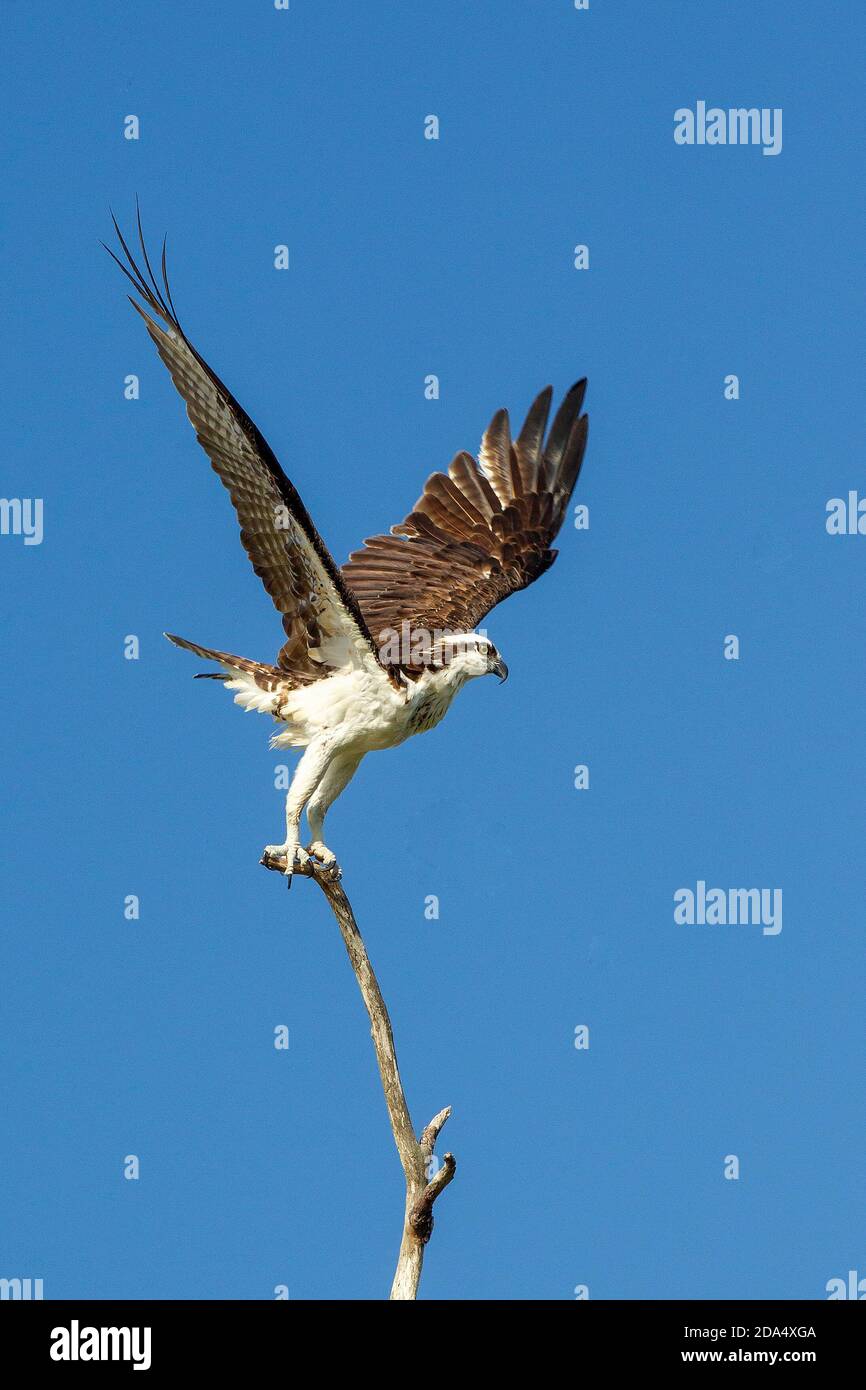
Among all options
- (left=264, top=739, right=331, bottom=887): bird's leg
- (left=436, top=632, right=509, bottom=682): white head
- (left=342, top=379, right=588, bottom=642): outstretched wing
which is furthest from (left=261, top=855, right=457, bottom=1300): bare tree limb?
(left=342, top=379, right=588, bottom=642): outstretched wing

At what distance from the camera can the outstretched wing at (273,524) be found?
36.7 feet

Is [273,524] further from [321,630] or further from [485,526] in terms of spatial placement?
[485,526]

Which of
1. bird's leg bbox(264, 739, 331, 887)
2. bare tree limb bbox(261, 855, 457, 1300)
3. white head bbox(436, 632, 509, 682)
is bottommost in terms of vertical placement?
bare tree limb bbox(261, 855, 457, 1300)

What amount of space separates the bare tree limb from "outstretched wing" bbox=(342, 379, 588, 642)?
3.29 m

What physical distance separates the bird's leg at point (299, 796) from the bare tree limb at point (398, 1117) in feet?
0.16

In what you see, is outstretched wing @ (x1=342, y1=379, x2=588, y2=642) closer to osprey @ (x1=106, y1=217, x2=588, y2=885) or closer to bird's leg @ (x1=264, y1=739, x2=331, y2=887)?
osprey @ (x1=106, y1=217, x2=588, y2=885)

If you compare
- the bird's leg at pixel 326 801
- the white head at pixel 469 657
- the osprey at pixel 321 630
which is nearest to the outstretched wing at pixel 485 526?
the osprey at pixel 321 630

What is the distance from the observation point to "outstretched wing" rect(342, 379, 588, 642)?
1523 centimetres

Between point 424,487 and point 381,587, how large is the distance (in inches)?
61.4

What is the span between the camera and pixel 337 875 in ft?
39.4

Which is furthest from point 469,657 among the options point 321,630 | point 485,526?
point 485,526

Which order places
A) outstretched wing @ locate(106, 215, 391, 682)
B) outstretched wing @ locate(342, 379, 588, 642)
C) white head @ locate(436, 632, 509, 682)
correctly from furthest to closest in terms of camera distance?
outstretched wing @ locate(342, 379, 588, 642), white head @ locate(436, 632, 509, 682), outstretched wing @ locate(106, 215, 391, 682)
